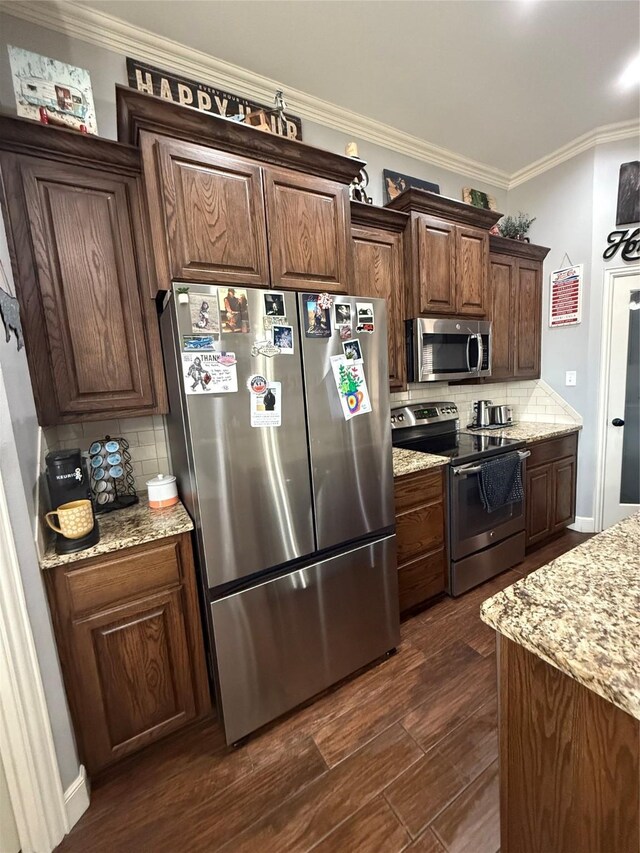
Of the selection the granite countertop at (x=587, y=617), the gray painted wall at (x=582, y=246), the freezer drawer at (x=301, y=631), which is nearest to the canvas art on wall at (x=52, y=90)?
the freezer drawer at (x=301, y=631)

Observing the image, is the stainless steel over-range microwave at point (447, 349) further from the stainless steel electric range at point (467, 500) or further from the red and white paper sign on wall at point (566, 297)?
the red and white paper sign on wall at point (566, 297)

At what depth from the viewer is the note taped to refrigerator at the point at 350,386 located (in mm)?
1502

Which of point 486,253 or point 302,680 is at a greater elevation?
point 486,253

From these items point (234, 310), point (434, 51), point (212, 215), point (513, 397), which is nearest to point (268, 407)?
point (234, 310)

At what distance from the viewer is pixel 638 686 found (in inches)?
20.3

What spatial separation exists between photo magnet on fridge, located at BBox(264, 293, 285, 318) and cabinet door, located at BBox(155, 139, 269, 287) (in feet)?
0.60

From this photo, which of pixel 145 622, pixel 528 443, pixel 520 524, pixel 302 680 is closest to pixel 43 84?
pixel 145 622

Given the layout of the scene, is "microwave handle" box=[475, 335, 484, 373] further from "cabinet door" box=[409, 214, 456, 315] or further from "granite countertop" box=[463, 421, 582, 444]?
"granite countertop" box=[463, 421, 582, 444]

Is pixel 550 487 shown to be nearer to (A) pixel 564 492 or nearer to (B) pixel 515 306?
(A) pixel 564 492

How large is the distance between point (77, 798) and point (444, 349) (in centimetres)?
278

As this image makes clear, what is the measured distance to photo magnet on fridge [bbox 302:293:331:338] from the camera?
1408 millimetres

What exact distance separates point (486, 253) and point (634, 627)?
256 centimetres

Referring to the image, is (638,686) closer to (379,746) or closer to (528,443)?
(379,746)

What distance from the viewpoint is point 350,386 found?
5.04 ft
